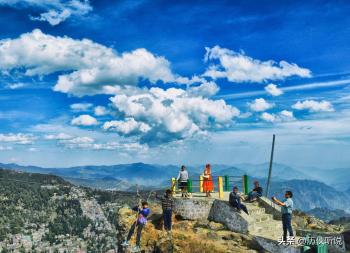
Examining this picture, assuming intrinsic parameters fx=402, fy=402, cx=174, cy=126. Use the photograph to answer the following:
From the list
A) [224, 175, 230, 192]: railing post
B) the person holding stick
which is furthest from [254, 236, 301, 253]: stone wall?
[224, 175, 230, 192]: railing post

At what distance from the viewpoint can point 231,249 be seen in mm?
29125

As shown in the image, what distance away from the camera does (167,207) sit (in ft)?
106

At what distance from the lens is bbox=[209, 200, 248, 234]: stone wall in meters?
31.9

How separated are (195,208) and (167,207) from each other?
11.7 feet

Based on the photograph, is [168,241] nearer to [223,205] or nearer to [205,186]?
[223,205]

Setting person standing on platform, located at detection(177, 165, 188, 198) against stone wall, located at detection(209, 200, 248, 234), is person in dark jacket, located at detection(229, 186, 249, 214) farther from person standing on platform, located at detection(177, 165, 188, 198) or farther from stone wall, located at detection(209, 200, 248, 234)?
person standing on platform, located at detection(177, 165, 188, 198)

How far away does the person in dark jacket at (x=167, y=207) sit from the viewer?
32.2m

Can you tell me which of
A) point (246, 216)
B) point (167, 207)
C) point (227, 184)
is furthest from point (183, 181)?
point (227, 184)

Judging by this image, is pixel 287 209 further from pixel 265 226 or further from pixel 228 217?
pixel 228 217

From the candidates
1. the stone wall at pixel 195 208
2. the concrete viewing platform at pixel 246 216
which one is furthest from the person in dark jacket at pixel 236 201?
the stone wall at pixel 195 208

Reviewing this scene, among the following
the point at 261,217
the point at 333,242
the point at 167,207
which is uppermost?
the point at 167,207

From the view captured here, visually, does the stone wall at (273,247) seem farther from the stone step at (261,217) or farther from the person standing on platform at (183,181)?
the person standing on platform at (183,181)

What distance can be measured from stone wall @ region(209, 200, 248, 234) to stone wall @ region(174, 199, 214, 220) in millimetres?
515

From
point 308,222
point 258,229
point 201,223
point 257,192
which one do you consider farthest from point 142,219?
point 308,222
